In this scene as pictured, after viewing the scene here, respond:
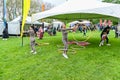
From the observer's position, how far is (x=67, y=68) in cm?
1416

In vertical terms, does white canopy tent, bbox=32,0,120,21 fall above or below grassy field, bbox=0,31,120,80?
above

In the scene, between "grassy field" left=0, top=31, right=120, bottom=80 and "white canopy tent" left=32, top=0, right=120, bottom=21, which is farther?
"white canopy tent" left=32, top=0, right=120, bottom=21

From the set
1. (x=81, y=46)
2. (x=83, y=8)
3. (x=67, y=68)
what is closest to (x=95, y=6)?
(x=83, y=8)

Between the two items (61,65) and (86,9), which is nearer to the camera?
(61,65)

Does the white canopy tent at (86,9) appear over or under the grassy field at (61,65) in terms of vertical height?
over

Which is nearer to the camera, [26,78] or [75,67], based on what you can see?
[26,78]

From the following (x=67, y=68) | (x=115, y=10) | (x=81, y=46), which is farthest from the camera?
(x=81, y=46)

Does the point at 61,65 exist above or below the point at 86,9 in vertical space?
below

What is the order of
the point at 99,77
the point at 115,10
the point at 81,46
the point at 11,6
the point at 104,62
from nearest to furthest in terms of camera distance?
the point at 99,77 < the point at 104,62 < the point at 115,10 < the point at 81,46 < the point at 11,6

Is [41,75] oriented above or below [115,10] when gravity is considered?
below

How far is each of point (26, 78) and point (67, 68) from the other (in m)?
→ 2.10

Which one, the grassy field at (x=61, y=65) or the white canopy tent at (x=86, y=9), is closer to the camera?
the grassy field at (x=61, y=65)

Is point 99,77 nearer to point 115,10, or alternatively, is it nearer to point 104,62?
point 104,62

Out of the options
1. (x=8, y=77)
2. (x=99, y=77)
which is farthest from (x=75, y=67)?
(x=8, y=77)
